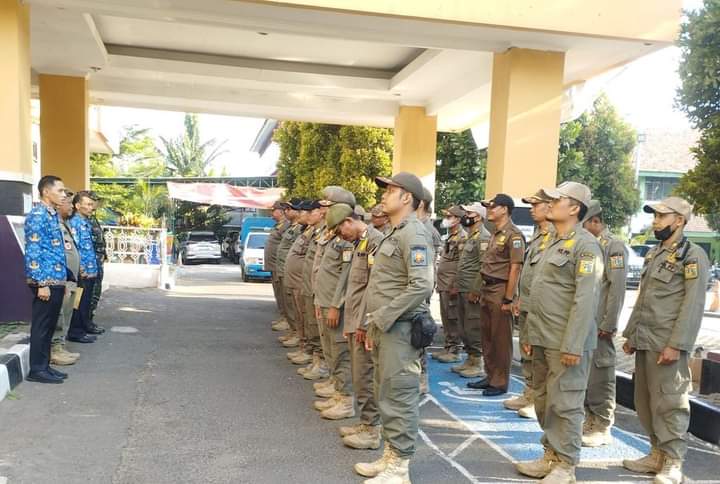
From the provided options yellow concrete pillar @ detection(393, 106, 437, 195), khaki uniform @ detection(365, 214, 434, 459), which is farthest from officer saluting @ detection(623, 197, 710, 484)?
yellow concrete pillar @ detection(393, 106, 437, 195)

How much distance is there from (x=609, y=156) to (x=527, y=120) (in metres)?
16.4

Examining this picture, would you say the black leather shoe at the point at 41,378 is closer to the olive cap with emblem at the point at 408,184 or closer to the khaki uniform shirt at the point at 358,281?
the khaki uniform shirt at the point at 358,281

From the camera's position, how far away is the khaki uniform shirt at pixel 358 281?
14.7 feet

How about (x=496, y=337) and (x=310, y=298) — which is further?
(x=310, y=298)

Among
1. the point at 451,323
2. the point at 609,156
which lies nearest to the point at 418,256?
the point at 451,323

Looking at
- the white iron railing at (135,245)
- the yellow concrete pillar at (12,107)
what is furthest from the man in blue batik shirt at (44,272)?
the white iron railing at (135,245)

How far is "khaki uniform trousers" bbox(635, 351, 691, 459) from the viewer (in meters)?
3.89

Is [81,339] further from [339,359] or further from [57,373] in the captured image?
[339,359]

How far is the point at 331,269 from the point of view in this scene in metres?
5.24

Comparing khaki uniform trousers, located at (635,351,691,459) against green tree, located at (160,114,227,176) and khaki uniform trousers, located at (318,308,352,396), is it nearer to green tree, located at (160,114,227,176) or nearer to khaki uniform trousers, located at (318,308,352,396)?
khaki uniform trousers, located at (318,308,352,396)

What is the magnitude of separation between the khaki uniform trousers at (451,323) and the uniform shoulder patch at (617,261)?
8.73 ft

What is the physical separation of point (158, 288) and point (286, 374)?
7870 millimetres

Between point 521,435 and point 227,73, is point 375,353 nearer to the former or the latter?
point 521,435

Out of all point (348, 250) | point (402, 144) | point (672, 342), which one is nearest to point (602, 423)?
point (672, 342)
